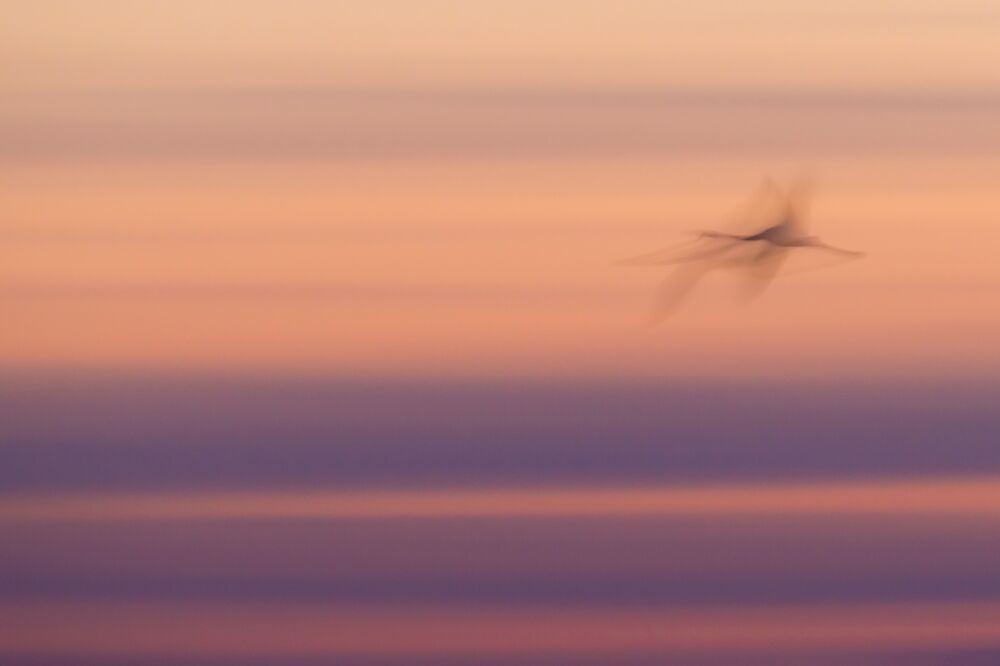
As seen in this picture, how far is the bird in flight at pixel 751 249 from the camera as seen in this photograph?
180 centimetres

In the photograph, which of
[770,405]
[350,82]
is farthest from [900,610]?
[350,82]

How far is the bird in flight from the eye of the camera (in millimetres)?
1799

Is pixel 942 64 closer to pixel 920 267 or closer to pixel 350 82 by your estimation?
pixel 920 267

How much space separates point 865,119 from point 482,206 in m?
0.63

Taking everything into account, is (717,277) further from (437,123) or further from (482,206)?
(437,123)

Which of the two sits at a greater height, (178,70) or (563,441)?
(178,70)

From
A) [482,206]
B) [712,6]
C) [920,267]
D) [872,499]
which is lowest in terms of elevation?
[872,499]

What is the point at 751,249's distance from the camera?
1.81 meters

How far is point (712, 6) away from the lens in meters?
1.78

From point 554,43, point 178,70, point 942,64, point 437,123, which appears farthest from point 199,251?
point 942,64

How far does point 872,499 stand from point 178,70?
1.31m

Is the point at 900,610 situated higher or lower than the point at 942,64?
lower

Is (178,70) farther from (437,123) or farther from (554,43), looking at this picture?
(554,43)

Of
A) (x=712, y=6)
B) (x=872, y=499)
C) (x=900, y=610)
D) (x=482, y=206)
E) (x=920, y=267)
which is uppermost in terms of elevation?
(x=712, y=6)
